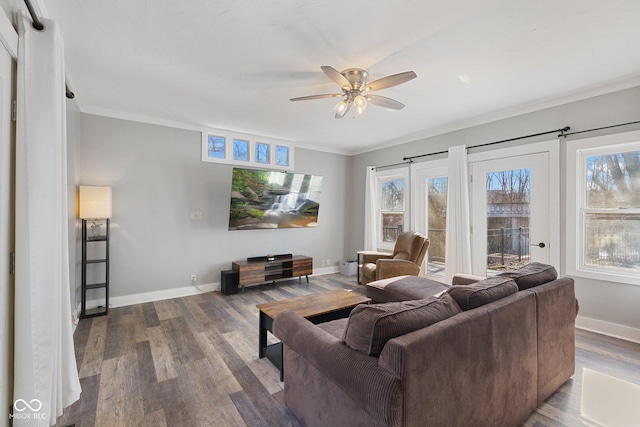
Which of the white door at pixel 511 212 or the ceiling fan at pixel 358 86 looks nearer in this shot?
the ceiling fan at pixel 358 86

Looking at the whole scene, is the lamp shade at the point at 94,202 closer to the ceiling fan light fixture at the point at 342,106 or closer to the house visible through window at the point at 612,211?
the ceiling fan light fixture at the point at 342,106

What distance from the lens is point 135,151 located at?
3.99 metres

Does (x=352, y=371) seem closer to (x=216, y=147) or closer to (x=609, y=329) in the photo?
(x=609, y=329)

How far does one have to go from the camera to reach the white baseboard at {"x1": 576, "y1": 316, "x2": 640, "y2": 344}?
9.34ft

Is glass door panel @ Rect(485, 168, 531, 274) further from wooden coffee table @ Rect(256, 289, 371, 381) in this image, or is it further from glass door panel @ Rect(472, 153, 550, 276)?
wooden coffee table @ Rect(256, 289, 371, 381)

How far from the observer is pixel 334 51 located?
7.73 feet

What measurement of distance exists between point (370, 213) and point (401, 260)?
1687 millimetres

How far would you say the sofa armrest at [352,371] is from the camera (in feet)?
3.50

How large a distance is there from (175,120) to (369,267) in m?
3.59

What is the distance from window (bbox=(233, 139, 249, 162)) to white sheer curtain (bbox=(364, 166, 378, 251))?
7.78 feet

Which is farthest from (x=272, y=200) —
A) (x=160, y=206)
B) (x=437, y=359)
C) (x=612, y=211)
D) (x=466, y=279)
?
(x=612, y=211)

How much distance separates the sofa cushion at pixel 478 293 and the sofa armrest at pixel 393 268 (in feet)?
7.27

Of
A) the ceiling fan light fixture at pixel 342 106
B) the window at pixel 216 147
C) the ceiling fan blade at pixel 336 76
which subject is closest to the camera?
the ceiling fan blade at pixel 336 76

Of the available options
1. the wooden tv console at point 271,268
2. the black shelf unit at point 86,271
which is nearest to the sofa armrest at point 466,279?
the wooden tv console at point 271,268
